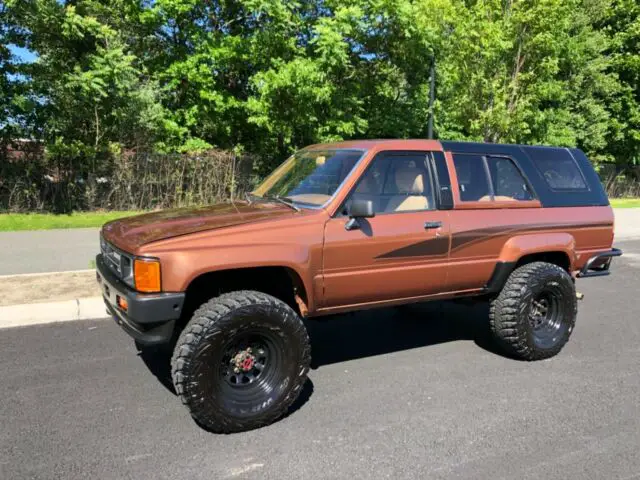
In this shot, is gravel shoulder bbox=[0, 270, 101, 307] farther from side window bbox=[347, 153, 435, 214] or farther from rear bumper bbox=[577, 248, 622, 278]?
rear bumper bbox=[577, 248, 622, 278]

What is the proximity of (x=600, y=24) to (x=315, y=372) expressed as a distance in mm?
29778

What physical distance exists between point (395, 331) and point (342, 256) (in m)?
2.12

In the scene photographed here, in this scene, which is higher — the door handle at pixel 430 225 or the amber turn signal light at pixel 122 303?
the door handle at pixel 430 225

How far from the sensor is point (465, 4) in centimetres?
1438

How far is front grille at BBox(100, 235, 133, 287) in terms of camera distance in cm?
352

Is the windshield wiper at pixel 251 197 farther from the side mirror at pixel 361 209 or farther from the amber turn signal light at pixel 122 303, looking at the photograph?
the amber turn signal light at pixel 122 303

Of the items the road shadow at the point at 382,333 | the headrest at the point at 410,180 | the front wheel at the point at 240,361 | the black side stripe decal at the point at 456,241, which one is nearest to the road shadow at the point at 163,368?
the road shadow at the point at 382,333

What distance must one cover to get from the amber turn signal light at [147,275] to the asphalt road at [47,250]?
495 cm

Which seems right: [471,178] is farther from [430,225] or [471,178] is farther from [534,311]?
[534,311]

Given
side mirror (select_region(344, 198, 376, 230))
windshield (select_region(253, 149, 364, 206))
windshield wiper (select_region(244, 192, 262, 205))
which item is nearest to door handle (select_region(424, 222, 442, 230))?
side mirror (select_region(344, 198, 376, 230))

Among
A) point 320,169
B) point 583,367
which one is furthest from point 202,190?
point 583,367

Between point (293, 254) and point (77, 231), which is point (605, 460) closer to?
point (293, 254)

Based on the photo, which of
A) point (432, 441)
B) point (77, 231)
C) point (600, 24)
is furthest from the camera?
point (600, 24)

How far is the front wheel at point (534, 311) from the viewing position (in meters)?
4.72
